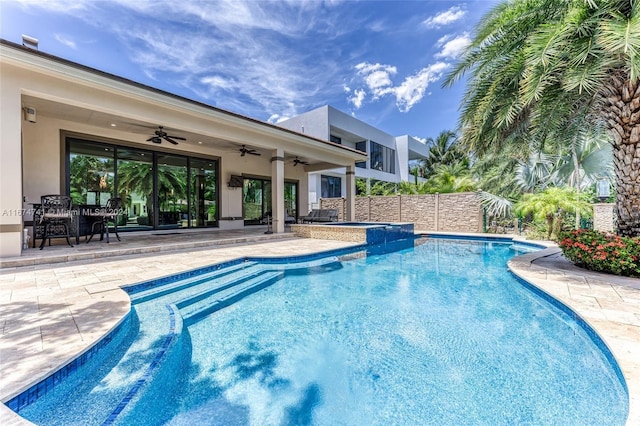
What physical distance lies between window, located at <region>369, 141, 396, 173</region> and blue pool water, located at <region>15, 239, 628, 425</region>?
20.3 metres

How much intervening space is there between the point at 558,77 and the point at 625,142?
1.91 meters

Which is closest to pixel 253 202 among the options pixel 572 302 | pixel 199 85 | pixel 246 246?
pixel 246 246

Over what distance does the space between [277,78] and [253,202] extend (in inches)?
322

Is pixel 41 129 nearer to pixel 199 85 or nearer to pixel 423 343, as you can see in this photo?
pixel 199 85

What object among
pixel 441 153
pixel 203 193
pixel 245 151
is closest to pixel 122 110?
pixel 245 151

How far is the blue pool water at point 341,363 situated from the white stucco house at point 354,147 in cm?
1178

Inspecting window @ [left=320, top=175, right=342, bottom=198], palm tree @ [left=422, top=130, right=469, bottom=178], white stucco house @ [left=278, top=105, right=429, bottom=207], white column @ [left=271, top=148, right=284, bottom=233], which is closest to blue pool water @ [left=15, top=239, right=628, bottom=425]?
white column @ [left=271, top=148, right=284, bottom=233]

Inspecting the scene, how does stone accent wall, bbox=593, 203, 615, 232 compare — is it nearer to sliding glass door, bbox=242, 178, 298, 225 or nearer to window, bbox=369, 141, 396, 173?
sliding glass door, bbox=242, 178, 298, 225

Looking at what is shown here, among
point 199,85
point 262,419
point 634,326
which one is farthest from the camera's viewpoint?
point 199,85

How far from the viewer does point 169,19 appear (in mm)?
9102

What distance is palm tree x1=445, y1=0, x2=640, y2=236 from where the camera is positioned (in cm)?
427

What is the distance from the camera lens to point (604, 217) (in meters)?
11.0

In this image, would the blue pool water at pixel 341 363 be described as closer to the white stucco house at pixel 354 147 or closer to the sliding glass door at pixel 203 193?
the sliding glass door at pixel 203 193

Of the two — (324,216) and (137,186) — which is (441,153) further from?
(137,186)
